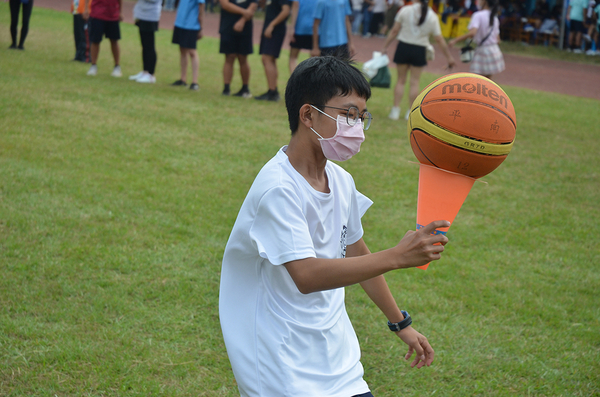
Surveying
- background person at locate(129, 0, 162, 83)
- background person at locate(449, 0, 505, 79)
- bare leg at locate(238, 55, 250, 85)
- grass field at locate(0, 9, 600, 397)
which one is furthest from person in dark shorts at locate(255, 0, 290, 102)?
background person at locate(449, 0, 505, 79)

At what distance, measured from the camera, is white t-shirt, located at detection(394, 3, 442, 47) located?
29.0ft

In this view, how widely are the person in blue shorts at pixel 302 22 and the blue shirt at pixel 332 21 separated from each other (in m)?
0.35

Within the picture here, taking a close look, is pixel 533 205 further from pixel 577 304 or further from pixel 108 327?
pixel 108 327

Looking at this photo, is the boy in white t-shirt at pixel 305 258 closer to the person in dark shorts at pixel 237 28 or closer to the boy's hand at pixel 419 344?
the boy's hand at pixel 419 344

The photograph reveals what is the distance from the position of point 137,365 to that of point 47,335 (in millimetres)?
581

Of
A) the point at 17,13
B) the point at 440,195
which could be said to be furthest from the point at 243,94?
the point at 440,195

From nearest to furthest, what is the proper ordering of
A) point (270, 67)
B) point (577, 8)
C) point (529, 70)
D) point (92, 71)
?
point (270, 67)
point (92, 71)
point (529, 70)
point (577, 8)

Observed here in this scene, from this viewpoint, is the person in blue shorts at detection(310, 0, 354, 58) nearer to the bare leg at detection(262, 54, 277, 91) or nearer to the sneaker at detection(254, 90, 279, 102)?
the bare leg at detection(262, 54, 277, 91)

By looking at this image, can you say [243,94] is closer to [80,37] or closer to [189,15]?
[189,15]

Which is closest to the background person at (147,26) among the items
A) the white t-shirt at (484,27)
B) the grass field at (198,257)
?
the grass field at (198,257)

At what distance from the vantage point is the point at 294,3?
9.41 metres

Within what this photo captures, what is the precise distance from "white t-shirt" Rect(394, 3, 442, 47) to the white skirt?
47.9 inches

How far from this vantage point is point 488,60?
382 inches

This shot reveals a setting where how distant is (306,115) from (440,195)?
0.55 metres
